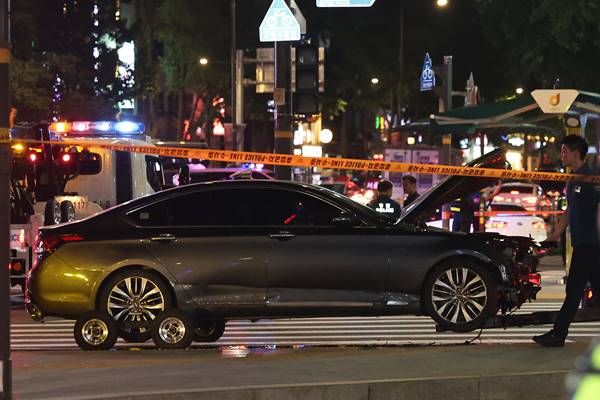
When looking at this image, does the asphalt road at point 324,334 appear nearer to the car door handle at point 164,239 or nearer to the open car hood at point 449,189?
the car door handle at point 164,239

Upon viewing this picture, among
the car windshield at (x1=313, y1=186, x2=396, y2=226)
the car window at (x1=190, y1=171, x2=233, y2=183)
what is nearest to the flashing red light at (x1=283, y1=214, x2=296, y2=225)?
the car windshield at (x1=313, y1=186, x2=396, y2=226)

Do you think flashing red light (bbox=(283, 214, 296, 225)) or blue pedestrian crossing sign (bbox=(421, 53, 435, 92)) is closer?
flashing red light (bbox=(283, 214, 296, 225))

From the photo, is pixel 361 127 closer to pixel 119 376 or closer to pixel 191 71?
pixel 191 71

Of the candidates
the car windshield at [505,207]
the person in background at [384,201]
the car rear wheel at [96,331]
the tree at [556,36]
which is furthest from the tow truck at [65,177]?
the tree at [556,36]

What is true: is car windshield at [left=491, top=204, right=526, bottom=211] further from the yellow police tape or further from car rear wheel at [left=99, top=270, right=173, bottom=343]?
car rear wheel at [left=99, top=270, right=173, bottom=343]

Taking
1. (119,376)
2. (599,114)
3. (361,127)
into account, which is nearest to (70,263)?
(119,376)

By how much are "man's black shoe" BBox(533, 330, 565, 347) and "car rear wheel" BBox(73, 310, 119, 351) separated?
3.80m

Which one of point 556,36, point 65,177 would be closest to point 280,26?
point 65,177

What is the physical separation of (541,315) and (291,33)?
7.68 meters

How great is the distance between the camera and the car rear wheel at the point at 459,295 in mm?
10672

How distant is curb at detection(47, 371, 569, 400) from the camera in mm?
7824

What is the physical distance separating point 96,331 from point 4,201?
10.0ft

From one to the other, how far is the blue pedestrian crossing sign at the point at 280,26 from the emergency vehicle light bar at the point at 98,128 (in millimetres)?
3900

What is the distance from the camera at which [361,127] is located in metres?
88.7
